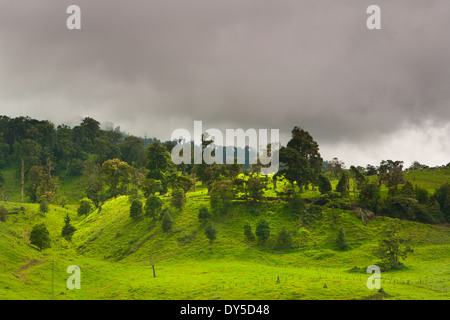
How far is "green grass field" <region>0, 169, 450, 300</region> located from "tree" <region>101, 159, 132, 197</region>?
59.4ft

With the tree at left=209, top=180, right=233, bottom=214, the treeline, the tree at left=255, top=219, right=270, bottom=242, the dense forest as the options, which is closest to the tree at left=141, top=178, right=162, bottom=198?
the dense forest

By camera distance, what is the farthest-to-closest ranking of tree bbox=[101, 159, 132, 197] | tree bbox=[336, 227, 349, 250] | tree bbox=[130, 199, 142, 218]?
1. tree bbox=[101, 159, 132, 197]
2. tree bbox=[130, 199, 142, 218]
3. tree bbox=[336, 227, 349, 250]

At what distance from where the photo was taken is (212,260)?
6638 cm

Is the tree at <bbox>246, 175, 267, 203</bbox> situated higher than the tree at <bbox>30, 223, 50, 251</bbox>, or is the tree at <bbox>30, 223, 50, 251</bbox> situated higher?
the tree at <bbox>246, 175, 267, 203</bbox>

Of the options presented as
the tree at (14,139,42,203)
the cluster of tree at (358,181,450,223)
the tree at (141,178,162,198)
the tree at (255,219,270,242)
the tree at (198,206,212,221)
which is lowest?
the tree at (255,219,270,242)

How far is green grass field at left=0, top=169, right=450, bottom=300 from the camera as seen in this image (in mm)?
44656

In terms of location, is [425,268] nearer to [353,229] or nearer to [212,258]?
[353,229]

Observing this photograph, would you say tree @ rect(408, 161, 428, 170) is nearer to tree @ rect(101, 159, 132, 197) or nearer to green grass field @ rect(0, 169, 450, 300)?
green grass field @ rect(0, 169, 450, 300)

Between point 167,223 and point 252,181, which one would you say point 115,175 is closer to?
point 167,223

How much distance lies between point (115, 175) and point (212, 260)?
66.3 meters

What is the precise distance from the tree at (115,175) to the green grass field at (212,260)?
1811cm

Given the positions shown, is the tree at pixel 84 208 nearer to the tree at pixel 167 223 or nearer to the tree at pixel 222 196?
the tree at pixel 167 223
